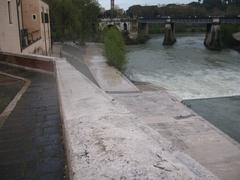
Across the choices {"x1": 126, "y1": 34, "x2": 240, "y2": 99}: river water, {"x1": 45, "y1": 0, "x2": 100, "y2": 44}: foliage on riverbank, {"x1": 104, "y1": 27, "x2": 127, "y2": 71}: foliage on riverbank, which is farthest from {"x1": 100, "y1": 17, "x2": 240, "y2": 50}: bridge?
{"x1": 104, "y1": 27, "x2": 127, "y2": 71}: foliage on riverbank

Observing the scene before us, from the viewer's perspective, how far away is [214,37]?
55.5 meters

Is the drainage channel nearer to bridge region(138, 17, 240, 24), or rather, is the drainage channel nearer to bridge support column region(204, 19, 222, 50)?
bridge support column region(204, 19, 222, 50)

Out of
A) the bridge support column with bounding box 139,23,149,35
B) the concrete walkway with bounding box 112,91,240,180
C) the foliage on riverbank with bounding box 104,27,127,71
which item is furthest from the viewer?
the bridge support column with bounding box 139,23,149,35

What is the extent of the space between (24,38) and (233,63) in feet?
81.9

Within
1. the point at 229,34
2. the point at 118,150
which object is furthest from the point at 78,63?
the point at 229,34

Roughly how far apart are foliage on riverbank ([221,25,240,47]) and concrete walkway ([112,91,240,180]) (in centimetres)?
4636

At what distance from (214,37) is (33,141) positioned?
5477 cm

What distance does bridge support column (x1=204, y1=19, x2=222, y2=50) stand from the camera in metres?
53.5

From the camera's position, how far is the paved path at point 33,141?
3.60 metres

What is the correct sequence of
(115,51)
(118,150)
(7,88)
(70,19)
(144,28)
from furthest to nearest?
(144,28)
(70,19)
(115,51)
(7,88)
(118,150)

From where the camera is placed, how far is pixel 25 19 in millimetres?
23656

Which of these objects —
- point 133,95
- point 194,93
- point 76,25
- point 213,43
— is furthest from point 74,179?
point 213,43

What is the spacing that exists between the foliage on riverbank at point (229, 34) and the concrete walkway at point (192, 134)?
152ft

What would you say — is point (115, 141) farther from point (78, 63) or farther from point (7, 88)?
point (78, 63)
